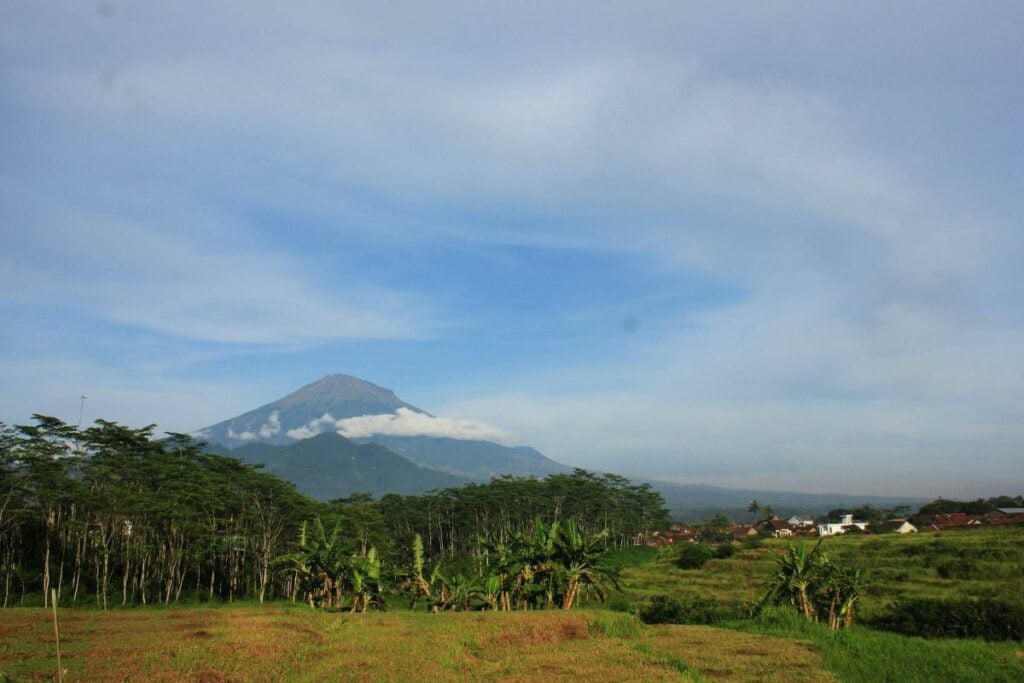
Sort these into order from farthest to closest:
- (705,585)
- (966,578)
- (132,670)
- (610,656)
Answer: (705,585) → (966,578) → (610,656) → (132,670)

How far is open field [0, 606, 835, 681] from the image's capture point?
378 inches

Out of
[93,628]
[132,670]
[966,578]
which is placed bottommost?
[966,578]

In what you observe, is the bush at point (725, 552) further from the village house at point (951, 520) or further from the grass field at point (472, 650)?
the village house at point (951, 520)

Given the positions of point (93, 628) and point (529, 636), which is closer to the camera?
point (529, 636)

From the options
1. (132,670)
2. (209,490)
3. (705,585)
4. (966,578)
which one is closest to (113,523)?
(209,490)

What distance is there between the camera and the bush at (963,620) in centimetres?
1471

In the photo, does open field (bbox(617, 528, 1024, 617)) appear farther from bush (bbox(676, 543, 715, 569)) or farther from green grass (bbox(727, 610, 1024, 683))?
green grass (bbox(727, 610, 1024, 683))

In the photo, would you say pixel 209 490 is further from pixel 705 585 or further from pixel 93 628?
pixel 705 585

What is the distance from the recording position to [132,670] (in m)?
9.34

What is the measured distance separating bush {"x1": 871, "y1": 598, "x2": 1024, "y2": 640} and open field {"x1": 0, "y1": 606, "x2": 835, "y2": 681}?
6.51m

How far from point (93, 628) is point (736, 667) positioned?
14.7 metres

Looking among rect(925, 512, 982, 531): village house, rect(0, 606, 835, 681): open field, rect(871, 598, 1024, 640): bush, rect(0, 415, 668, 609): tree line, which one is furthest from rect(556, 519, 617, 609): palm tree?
rect(925, 512, 982, 531): village house

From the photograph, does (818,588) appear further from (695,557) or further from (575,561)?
(695,557)

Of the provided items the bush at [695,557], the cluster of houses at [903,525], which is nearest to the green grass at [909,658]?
the bush at [695,557]
